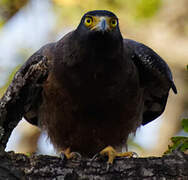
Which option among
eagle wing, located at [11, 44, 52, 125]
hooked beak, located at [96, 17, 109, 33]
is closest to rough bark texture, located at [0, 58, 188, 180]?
eagle wing, located at [11, 44, 52, 125]

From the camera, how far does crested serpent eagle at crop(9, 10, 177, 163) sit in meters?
7.86

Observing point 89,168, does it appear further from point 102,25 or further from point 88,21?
point 88,21

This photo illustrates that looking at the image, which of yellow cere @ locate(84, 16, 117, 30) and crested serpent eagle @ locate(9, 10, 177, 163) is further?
crested serpent eagle @ locate(9, 10, 177, 163)

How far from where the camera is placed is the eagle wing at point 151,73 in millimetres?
8547

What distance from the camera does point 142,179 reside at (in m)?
6.38

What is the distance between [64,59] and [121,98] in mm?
1139

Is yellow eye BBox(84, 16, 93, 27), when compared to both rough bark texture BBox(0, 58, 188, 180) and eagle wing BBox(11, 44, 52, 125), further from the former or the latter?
rough bark texture BBox(0, 58, 188, 180)

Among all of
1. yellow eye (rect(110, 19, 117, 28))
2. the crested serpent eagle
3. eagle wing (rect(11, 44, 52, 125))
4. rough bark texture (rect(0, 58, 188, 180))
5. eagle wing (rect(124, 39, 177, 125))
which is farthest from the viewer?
eagle wing (rect(124, 39, 177, 125))

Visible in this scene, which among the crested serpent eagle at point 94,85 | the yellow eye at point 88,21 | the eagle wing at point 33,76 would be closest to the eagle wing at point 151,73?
the crested serpent eagle at point 94,85

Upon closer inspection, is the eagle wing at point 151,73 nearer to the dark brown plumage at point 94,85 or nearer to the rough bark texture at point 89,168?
the dark brown plumage at point 94,85

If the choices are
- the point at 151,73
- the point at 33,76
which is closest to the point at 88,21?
the point at 33,76

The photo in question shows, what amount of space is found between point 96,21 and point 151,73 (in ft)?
5.22

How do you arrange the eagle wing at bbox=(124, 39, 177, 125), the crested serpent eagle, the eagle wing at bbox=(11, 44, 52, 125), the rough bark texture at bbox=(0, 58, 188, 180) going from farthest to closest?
the eagle wing at bbox=(124, 39, 177, 125) → the eagle wing at bbox=(11, 44, 52, 125) → the crested serpent eagle → the rough bark texture at bbox=(0, 58, 188, 180)

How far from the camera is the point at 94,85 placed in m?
7.96
